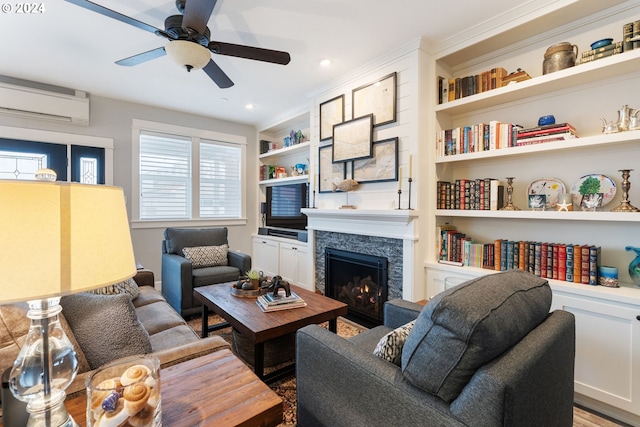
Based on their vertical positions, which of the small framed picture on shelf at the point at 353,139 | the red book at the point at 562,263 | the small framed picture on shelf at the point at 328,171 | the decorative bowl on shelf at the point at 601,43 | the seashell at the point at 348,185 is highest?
the decorative bowl on shelf at the point at 601,43

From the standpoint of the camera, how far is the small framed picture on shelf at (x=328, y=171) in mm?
3258

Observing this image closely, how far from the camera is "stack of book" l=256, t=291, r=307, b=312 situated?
2.04 metres

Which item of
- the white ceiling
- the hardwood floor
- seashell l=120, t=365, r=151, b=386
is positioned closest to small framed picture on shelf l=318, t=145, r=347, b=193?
the white ceiling

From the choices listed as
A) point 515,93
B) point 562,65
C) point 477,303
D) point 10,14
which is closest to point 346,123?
point 515,93

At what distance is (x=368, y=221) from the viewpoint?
2.91 meters

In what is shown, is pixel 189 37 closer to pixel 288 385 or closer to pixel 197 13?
pixel 197 13

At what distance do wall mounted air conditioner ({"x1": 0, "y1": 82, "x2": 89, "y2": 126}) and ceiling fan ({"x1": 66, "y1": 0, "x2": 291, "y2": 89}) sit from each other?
203cm

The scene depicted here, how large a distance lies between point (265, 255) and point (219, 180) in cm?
147

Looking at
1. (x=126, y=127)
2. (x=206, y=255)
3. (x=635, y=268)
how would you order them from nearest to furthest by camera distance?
(x=635, y=268), (x=206, y=255), (x=126, y=127)

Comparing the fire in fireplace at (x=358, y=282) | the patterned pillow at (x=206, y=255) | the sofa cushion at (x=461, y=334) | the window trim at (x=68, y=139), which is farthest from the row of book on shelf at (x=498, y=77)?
the window trim at (x=68, y=139)

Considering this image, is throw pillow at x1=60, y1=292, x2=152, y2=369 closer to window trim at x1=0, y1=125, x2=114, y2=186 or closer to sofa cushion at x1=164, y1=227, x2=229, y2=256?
sofa cushion at x1=164, y1=227, x2=229, y2=256

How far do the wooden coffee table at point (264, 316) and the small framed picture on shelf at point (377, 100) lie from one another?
1789 mm

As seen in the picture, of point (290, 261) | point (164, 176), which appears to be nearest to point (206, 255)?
point (290, 261)

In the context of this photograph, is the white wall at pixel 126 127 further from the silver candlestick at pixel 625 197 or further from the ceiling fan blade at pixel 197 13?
the silver candlestick at pixel 625 197
